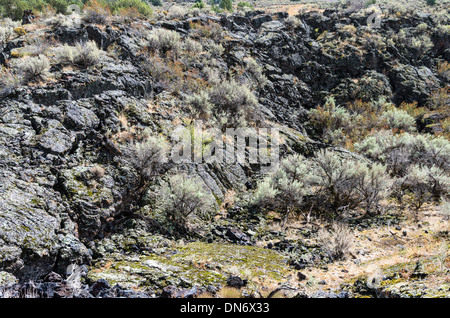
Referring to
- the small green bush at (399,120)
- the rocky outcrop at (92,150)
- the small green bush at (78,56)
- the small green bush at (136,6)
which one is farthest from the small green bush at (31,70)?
the small green bush at (399,120)

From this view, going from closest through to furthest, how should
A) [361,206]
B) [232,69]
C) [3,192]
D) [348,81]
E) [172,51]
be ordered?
[3,192] < [361,206] < [172,51] < [232,69] < [348,81]

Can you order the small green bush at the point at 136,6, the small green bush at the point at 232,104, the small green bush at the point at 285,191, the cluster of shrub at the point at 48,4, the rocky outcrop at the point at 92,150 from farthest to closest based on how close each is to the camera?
the cluster of shrub at the point at 48,4
the small green bush at the point at 136,6
the small green bush at the point at 232,104
the small green bush at the point at 285,191
the rocky outcrop at the point at 92,150

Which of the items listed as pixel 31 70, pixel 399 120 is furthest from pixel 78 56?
pixel 399 120

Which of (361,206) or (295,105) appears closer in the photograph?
(361,206)

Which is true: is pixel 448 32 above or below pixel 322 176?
above

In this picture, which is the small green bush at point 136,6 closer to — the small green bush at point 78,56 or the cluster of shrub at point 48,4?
the cluster of shrub at point 48,4

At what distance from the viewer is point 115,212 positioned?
8211mm

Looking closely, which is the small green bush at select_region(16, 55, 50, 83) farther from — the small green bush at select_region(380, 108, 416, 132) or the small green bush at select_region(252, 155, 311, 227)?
the small green bush at select_region(380, 108, 416, 132)

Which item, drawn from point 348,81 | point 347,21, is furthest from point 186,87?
point 347,21

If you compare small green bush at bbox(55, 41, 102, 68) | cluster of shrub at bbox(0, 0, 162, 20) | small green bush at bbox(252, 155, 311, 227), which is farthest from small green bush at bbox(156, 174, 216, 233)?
cluster of shrub at bbox(0, 0, 162, 20)

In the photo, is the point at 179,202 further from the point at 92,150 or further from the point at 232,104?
the point at 232,104
